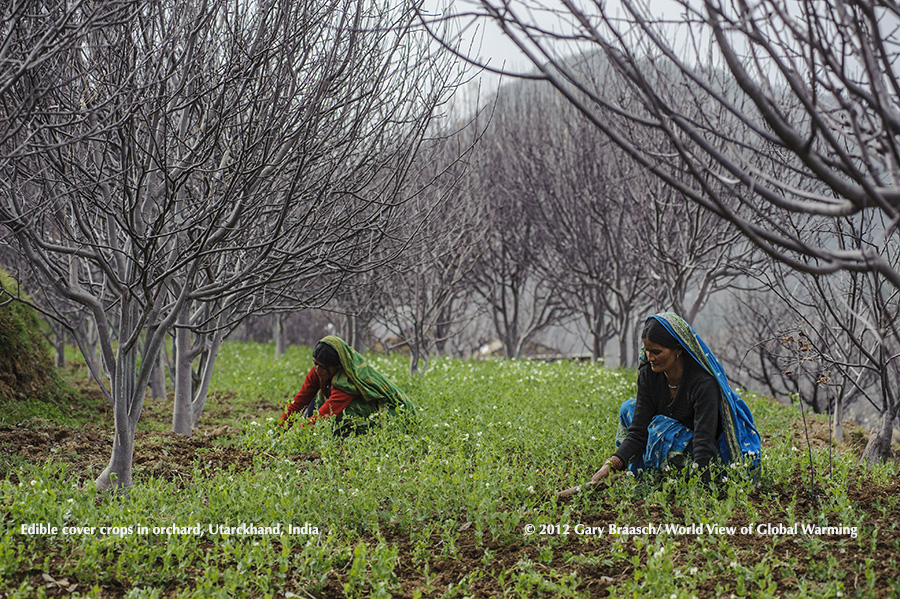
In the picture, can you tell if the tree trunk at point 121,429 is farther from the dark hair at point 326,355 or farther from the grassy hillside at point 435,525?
the dark hair at point 326,355

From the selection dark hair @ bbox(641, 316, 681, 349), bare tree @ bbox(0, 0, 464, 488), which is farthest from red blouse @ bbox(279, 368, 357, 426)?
dark hair @ bbox(641, 316, 681, 349)

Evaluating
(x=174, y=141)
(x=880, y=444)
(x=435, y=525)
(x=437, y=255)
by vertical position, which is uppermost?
(x=174, y=141)

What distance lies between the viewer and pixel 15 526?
3326mm

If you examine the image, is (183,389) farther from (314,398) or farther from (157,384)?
(157,384)

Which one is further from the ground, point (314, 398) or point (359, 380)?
point (359, 380)

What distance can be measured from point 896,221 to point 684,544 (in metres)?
2.05

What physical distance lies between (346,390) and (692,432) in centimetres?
310

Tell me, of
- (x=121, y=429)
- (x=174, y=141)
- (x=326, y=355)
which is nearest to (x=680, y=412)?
(x=326, y=355)

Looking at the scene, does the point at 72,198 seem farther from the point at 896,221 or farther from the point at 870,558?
the point at 870,558

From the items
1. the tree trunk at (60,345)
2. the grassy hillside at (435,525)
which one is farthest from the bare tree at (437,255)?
the tree trunk at (60,345)

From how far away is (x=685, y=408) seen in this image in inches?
172

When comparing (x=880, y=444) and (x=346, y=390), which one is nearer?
(x=880, y=444)

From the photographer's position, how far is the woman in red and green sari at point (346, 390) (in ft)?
20.2

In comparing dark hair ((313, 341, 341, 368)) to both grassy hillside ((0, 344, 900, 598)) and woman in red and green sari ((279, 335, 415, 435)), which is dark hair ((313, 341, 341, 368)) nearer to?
woman in red and green sari ((279, 335, 415, 435))
